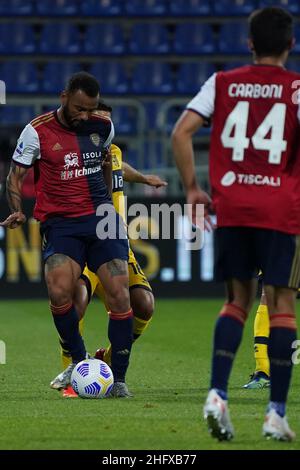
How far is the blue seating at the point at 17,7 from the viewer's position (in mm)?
21234

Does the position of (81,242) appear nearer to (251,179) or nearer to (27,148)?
(27,148)

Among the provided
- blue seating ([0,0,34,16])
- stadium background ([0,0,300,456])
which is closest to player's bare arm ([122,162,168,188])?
stadium background ([0,0,300,456])

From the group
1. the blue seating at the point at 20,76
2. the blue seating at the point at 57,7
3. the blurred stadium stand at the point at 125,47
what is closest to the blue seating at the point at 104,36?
the blurred stadium stand at the point at 125,47

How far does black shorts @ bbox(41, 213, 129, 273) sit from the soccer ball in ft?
2.08

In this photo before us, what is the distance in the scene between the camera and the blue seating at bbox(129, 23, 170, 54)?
2136cm

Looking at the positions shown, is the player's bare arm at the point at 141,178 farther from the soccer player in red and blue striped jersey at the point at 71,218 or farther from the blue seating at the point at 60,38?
the blue seating at the point at 60,38

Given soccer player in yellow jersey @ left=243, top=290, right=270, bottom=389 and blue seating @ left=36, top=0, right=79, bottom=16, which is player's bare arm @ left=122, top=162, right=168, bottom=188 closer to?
soccer player in yellow jersey @ left=243, top=290, right=270, bottom=389

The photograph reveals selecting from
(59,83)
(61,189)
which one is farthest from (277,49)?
(59,83)

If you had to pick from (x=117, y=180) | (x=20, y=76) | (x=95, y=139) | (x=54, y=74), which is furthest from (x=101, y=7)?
(x=95, y=139)

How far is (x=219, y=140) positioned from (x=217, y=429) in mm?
1349

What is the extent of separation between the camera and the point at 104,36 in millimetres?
21375

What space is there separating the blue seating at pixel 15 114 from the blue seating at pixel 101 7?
2207mm

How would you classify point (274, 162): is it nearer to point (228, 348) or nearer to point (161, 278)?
point (228, 348)

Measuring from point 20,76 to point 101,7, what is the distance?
6.83ft
